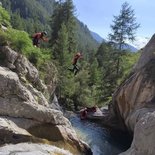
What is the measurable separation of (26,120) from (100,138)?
12.1m

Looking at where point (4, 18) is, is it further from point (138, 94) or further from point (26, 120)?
point (138, 94)

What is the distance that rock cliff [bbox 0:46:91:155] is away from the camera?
18250 mm

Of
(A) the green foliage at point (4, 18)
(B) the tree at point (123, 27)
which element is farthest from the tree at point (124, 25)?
(A) the green foliage at point (4, 18)

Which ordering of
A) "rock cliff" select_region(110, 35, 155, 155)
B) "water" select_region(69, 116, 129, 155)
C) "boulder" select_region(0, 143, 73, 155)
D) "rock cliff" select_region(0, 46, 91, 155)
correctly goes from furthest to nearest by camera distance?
1. "water" select_region(69, 116, 129, 155)
2. "rock cliff" select_region(110, 35, 155, 155)
3. "rock cliff" select_region(0, 46, 91, 155)
4. "boulder" select_region(0, 143, 73, 155)

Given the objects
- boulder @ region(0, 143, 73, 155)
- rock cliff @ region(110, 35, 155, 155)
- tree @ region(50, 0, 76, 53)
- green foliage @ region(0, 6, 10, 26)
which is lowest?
boulder @ region(0, 143, 73, 155)

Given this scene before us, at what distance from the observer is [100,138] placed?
30141mm

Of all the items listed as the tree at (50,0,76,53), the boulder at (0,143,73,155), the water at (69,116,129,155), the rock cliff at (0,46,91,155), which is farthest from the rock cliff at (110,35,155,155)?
the tree at (50,0,76,53)

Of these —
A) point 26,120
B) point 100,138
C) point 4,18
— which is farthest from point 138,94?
point 26,120

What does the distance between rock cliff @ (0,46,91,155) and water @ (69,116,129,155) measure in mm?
4727

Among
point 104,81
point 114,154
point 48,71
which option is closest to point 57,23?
point 104,81

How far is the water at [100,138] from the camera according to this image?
26.2 metres

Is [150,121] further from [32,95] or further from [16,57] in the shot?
[16,57]

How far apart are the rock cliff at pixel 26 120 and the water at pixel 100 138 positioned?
473cm

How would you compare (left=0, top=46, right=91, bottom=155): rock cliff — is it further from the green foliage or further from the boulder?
the green foliage
